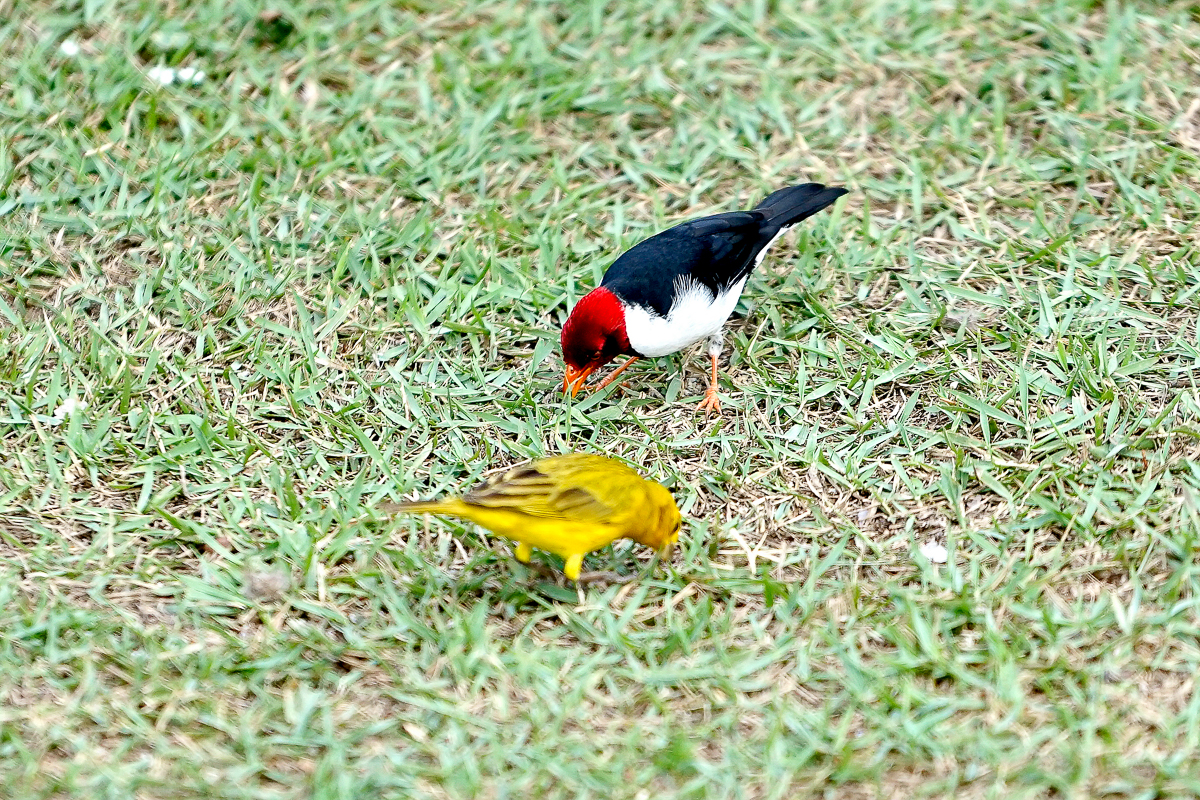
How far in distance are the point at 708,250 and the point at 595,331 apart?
61cm

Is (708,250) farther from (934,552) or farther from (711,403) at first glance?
(934,552)

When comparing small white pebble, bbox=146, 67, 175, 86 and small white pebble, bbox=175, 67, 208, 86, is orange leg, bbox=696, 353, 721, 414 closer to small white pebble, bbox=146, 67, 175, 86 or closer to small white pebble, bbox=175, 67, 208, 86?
small white pebble, bbox=175, 67, 208, 86

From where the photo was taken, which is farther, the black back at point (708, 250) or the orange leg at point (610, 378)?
the orange leg at point (610, 378)

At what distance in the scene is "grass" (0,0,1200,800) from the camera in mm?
3580

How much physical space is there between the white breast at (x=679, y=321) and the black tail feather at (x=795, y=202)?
1.57 feet

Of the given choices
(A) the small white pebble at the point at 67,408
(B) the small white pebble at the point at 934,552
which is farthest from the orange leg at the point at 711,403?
(A) the small white pebble at the point at 67,408

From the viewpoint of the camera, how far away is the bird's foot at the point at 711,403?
488 cm

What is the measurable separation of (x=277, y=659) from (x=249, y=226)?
2.50 meters

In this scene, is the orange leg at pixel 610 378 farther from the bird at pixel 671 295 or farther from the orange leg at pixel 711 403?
the orange leg at pixel 711 403

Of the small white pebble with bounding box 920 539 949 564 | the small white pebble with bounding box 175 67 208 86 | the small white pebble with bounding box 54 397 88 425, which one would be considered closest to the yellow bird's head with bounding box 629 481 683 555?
the small white pebble with bounding box 920 539 949 564

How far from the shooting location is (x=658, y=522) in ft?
13.2

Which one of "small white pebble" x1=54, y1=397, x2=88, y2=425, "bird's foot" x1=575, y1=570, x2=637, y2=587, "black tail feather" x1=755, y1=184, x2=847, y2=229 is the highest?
"black tail feather" x1=755, y1=184, x2=847, y2=229

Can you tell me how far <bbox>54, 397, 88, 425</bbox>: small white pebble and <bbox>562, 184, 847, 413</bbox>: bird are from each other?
1.93 meters

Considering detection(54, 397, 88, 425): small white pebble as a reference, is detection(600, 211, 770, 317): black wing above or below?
above
